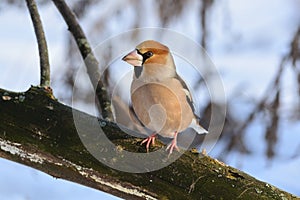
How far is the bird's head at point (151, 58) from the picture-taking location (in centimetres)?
56

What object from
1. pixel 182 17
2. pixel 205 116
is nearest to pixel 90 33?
pixel 182 17

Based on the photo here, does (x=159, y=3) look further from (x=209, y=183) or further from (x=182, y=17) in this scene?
(x=209, y=183)

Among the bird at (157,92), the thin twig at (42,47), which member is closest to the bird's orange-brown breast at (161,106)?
the bird at (157,92)

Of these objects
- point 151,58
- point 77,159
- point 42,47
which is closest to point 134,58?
point 151,58

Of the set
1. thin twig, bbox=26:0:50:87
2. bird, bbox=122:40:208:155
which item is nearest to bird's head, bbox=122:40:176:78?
bird, bbox=122:40:208:155

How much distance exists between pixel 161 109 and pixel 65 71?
0.85 metres

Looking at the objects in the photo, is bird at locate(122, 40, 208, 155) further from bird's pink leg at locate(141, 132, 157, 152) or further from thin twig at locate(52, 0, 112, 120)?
thin twig at locate(52, 0, 112, 120)

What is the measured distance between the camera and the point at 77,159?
0.56m

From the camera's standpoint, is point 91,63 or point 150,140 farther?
point 91,63

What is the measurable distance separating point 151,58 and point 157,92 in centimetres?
4

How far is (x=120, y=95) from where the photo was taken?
104 centimetres

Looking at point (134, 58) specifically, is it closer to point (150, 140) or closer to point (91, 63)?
point (150, 140)

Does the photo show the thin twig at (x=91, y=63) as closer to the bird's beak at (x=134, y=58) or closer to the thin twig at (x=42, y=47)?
the thin twig at (x=42, y=47)

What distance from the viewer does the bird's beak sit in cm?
55
